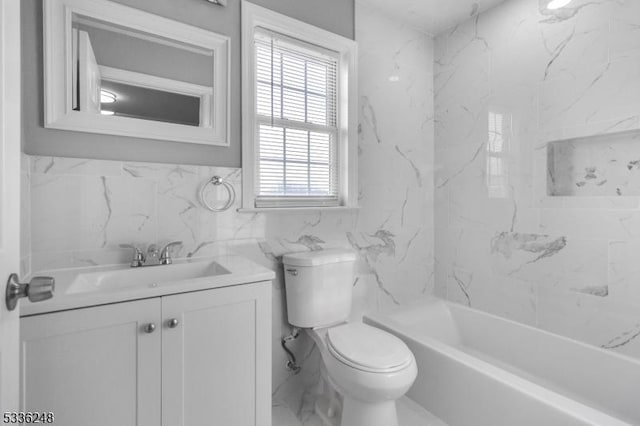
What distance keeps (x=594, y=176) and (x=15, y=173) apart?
2.47 m

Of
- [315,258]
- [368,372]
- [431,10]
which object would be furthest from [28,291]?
[431,10]

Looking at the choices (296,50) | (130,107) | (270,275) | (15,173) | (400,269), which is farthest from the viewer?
(400,269)

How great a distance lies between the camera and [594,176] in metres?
1.83

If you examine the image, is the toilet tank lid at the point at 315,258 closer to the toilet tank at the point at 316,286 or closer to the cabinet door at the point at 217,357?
the toilet tank at the point at 316,286

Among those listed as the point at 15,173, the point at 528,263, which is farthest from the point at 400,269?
the point at 15,173

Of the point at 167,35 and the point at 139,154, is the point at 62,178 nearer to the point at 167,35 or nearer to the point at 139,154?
the point at 139,154

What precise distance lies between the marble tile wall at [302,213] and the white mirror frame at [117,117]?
0.50 feet

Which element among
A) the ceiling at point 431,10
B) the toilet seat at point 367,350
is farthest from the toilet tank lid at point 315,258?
the ceiling at point 431,10

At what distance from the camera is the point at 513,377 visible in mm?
1490

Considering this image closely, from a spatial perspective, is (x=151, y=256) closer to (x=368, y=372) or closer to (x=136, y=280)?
(x=136, y=280)

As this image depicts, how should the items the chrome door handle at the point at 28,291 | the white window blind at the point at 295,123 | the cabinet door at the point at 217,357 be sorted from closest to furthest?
the chrome door handle at the point at 28,291 → the cabinet door at the point at 217,357 → the white window blind at the point at 295,123

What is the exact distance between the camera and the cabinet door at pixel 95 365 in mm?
940

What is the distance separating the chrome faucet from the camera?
4.65 feet

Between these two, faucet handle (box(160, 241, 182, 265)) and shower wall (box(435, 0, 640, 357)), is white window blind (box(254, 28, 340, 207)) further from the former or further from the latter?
shower wall (box(435, 0, 640, 357))
